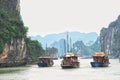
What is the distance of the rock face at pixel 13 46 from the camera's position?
122 metres

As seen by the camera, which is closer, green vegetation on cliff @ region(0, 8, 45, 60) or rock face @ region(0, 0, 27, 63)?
green vegetation on cliff @ region(0, 8, 45, 60)

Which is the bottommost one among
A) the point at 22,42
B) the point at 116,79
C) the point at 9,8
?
the point at 116,79

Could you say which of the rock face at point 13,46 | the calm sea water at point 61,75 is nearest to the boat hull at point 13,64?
the rock face at point 13,46

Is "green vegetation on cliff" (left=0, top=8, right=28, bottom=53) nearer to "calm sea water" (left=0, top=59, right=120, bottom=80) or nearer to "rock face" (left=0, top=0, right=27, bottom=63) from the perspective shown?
"rock face" (left=0, top=0, right=27, bottom=63)

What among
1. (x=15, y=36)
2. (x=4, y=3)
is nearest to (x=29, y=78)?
(x=15, y=36)

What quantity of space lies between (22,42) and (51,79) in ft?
201

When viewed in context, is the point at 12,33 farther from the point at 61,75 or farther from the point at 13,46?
the point at 61,75

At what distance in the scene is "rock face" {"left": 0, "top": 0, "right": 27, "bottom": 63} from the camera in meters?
122

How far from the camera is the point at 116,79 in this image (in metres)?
73.6

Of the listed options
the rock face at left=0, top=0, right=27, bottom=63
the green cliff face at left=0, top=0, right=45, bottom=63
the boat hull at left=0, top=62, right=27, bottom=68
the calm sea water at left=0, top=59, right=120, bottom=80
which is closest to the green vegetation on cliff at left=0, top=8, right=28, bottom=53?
the green cliff face at left=0, top=0, right=45, bottom=63

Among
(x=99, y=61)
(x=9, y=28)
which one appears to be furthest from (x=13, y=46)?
(x=99, y=61)

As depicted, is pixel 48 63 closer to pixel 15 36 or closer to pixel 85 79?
pixel 15 36

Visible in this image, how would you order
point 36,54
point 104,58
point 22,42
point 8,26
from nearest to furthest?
point 104,58
point 8,26
point 22,42
point 36,54

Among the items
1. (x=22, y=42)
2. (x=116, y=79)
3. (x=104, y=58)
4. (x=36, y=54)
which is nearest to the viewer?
(x=116, y=79)
